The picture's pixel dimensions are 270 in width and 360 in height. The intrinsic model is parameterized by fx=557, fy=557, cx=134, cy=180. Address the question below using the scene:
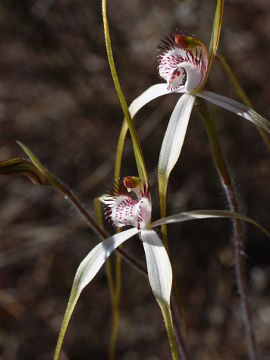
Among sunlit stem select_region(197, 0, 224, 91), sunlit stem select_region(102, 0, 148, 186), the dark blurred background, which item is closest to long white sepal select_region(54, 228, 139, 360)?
sunlit stem select_region(102, 0, 148, 186)

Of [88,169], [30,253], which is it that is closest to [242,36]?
[88,169]

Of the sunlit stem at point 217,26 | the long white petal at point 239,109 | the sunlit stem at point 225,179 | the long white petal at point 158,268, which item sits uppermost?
the sunlit stem at point 217,26

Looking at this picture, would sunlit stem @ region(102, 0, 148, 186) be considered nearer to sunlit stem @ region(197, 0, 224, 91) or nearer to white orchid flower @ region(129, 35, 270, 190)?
white orchid flower @ region(129, 35, 270, 190)

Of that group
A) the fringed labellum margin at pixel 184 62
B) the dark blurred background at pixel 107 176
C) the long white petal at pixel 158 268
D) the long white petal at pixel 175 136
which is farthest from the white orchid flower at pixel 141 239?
the dark blurred background at pixel 107 176

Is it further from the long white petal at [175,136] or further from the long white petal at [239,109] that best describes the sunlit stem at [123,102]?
the long white petal at [239,109]

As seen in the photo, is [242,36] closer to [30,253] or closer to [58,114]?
[58,114]

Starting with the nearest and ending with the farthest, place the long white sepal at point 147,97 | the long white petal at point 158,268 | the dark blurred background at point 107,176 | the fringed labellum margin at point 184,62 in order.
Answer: the long white petal at point 158,268
the fringed labellum margin at point 184,62
the long white sepal at point 147,97
the dark blurred background at point 107,176

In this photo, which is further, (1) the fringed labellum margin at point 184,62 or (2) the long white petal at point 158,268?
(1) the fringed labellum margin at point 184,62

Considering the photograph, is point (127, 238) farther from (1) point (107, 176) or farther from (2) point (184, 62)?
(1) point (107, 176)
